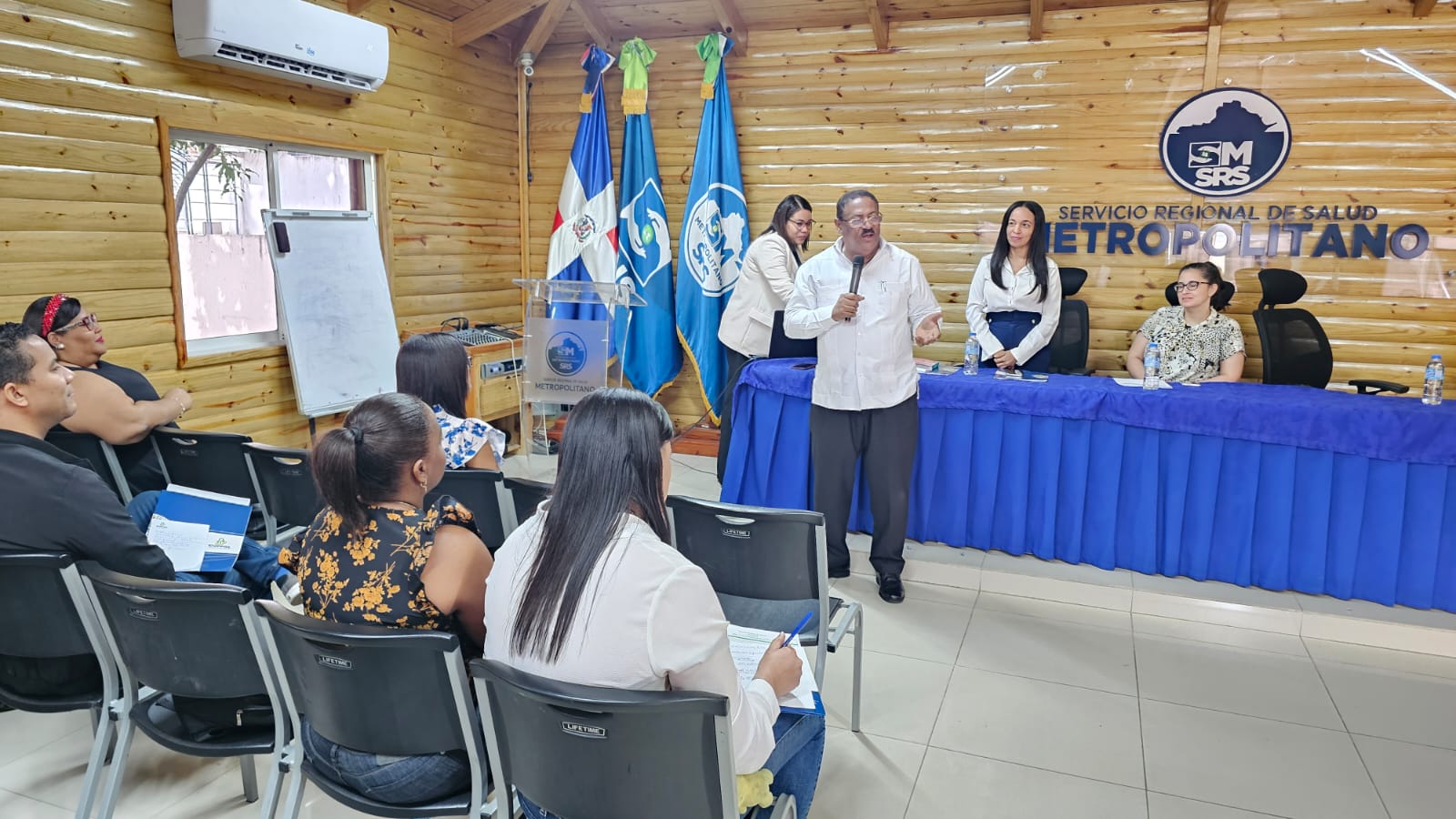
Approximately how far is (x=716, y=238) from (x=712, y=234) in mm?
43

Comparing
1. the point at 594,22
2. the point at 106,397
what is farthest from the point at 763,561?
the point at 594,22

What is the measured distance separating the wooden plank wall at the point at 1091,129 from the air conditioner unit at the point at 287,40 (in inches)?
68.4

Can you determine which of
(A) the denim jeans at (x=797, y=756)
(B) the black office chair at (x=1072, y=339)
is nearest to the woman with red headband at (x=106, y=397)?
(A) the denim jeans at (x=797, y=756)

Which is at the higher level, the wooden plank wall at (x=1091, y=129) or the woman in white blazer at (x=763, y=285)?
the wooden plank wall at (x=1091, y=129)

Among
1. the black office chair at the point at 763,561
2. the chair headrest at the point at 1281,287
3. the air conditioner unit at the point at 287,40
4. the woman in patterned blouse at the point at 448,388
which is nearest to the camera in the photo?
the black office chair at the point at 763,561

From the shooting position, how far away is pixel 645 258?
6.07 m

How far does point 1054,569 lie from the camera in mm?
3664

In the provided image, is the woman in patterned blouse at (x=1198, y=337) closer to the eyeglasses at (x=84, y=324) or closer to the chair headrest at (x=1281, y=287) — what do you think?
the chair headrest at (x=1281, y=287)

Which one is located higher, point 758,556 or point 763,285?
point 763,285

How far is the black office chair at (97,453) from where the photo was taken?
9.40 feet

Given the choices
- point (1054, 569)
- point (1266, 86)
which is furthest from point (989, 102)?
point (1054, 569)

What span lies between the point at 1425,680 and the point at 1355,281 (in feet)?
8.84

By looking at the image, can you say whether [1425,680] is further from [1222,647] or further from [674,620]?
[674,620]

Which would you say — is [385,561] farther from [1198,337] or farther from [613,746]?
[1198,337]
